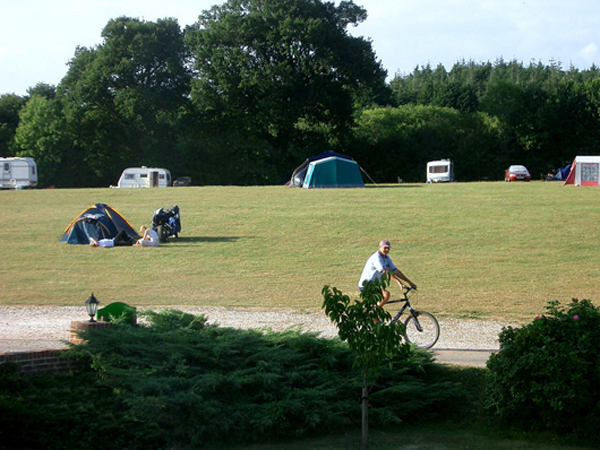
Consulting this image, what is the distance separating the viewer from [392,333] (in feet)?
19.2

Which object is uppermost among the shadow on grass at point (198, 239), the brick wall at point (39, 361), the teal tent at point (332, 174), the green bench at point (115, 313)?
the teal tent at point (332, 174)

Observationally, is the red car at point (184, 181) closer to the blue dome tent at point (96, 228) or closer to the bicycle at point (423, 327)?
the blue dome tent at point (96, 228)

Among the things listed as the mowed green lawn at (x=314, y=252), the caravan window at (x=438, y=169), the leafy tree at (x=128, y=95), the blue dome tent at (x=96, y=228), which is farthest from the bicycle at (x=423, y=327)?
the caravan window at (x=438, y=169)

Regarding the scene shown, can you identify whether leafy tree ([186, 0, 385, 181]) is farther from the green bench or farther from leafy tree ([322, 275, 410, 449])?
leafy tree ([322, 275, 410, 449])

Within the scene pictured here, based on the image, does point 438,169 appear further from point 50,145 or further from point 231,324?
point 231,324

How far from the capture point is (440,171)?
5125cm

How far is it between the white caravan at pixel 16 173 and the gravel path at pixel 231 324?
33557mm

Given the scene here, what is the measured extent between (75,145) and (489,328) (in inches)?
1790

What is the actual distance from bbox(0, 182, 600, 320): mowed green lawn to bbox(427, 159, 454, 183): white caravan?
2052cm

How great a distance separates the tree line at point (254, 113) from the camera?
46.7 metres

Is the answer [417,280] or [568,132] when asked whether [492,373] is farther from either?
[568,132]

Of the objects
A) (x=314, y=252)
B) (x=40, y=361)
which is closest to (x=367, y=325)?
(x=40, y=361)

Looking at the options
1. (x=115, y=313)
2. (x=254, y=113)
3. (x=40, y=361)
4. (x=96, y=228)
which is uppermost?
(x=254, y=113)

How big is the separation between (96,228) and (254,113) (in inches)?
1173
